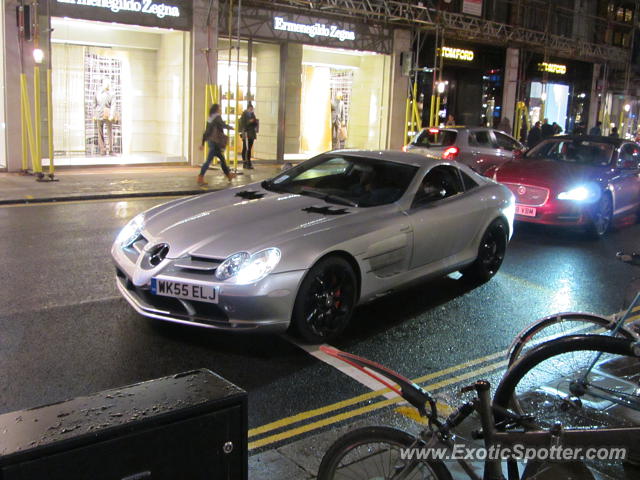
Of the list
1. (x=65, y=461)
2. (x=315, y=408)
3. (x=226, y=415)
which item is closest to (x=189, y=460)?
(x=226, y=415)

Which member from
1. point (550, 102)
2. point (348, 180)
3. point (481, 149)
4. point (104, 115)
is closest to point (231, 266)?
point (348, 180)

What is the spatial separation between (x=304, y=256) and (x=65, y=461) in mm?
3473

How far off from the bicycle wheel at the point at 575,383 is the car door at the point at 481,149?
11.8 meters

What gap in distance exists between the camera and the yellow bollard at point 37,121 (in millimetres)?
14945

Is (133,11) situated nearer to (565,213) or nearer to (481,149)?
(481,149)

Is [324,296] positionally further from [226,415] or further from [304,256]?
[226,415]

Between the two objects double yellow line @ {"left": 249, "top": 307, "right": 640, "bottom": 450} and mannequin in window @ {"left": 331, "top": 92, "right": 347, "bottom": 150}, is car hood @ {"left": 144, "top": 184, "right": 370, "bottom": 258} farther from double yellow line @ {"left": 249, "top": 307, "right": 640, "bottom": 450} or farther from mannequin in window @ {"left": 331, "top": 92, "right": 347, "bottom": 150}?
mannequin in window @ {"left": 331, "top": 92, "right": 347, "bottom": 150}

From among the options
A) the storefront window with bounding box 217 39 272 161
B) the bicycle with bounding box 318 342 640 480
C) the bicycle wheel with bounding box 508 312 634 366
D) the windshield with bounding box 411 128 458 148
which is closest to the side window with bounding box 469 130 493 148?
the windshield with bounding box 411 128 458 148

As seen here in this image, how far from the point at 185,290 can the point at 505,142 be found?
43.7 feet

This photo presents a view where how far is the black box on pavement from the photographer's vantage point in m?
1.96

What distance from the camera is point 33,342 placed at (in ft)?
17.9

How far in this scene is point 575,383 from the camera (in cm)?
380

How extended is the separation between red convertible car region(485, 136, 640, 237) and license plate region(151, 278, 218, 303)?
23.5 ft

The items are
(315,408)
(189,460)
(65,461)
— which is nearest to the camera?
(65,461)
